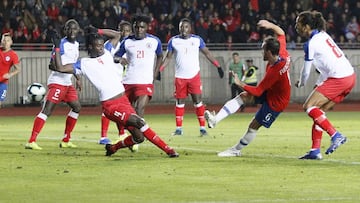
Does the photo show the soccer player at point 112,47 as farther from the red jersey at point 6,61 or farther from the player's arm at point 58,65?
the red jersey at point 6,61

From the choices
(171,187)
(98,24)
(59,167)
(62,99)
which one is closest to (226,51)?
(98,24)

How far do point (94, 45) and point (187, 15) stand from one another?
71.5ft

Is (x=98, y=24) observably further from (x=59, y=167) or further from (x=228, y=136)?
(x=59, y=167)

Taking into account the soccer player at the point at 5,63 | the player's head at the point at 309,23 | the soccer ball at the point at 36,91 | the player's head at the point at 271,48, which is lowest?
the soccer ball at the point at 36,91

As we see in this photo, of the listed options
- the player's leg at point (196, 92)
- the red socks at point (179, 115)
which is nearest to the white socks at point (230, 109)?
the red socks at point (179, 115)

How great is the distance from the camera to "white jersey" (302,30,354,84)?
1551cm

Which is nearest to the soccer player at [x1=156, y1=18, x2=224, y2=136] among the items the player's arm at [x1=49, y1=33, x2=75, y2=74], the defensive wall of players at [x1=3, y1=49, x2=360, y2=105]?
the player's arm at [x1=49, y1=33, x2=75, y2=74]

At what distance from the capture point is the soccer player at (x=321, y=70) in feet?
50.9

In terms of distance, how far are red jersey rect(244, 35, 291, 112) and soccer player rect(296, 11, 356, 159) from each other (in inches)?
15.9

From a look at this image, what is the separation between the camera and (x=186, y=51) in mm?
23078

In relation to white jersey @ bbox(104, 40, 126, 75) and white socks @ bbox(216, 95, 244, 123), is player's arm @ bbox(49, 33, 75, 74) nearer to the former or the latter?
white jersey @ bbox(104, 40, 126, 75)

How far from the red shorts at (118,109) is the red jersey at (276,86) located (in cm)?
186

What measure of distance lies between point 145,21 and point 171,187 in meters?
6.20

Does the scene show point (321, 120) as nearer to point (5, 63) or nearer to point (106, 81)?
point (106, 81)
